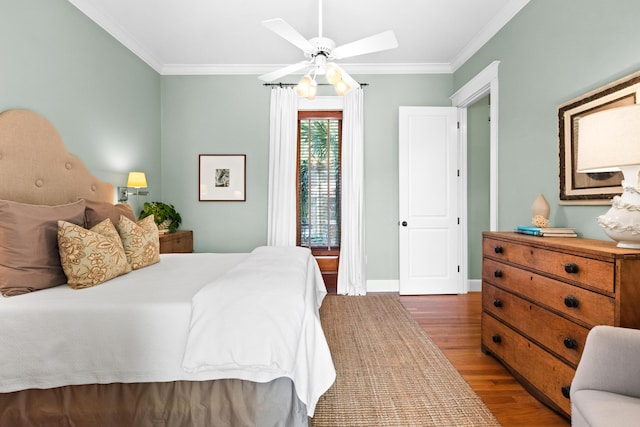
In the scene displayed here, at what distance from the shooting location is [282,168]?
410cm

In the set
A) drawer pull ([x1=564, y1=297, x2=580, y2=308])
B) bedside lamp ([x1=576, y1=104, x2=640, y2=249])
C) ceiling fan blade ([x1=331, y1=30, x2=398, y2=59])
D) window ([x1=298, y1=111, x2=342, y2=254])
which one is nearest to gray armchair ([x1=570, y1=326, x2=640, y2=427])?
drawer pull ([x1=564, y1=297, x2=580, y2=308])

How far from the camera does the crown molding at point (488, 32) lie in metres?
2.77

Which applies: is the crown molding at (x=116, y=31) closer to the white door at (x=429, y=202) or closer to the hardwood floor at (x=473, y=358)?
the white door at (x=429, y=202)

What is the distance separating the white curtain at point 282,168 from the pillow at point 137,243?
1802 mm

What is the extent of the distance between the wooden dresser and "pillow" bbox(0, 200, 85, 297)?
8.95 feet

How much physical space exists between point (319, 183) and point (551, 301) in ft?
9.91

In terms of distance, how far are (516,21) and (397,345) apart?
295 centimetres

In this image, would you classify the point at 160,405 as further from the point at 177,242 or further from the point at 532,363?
the point at 177,242

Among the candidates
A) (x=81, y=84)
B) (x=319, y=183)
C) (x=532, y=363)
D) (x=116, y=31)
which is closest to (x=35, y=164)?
(x=81, y=84)

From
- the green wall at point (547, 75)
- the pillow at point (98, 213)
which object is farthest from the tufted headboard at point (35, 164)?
the green wall at point (547, 75)

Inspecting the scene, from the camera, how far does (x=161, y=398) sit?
4.66ft

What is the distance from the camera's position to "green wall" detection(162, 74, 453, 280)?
4.16 metres

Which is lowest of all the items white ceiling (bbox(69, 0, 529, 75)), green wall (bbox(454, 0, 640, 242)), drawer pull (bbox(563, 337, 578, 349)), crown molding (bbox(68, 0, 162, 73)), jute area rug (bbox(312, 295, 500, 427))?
jute area rug (bbox(312, 295, 500, 427))

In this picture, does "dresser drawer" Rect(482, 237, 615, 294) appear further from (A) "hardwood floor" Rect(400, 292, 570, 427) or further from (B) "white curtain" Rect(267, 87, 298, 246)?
(B) "white curtain" Rect(267, 87, 298, 246)
